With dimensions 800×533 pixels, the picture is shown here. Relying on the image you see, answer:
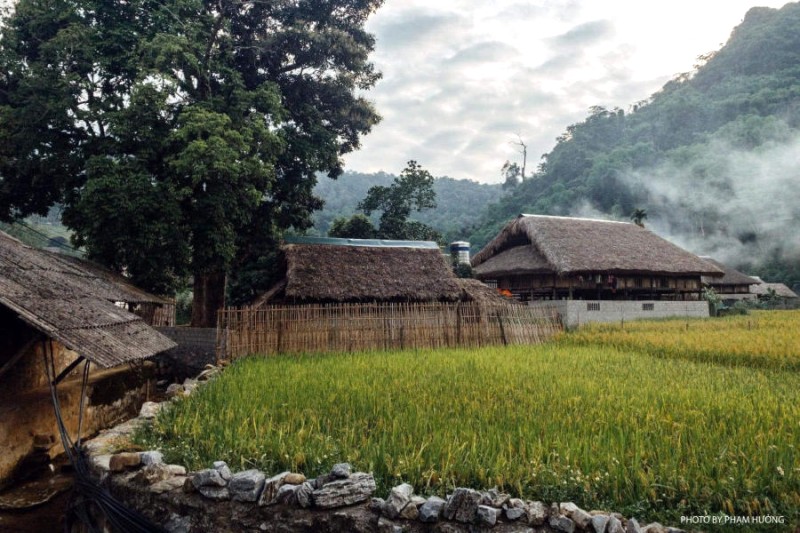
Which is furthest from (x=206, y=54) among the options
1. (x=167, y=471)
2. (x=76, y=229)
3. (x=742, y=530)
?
(x=742, y=530)

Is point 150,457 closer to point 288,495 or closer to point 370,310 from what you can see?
point 288,495

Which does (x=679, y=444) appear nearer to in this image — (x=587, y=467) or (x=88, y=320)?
(x=587, y=467)

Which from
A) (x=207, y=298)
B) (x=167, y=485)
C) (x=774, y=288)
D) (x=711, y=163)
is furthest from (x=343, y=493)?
(x=711, y=163)

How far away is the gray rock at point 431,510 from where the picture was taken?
3.02 m

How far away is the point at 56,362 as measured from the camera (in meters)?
7.98

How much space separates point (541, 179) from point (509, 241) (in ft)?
94.2

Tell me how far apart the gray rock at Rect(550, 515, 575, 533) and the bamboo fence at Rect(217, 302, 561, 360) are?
778cm

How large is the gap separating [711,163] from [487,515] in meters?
41.8

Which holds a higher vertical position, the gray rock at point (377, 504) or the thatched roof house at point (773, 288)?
the thatched roof house at point (773, 288)

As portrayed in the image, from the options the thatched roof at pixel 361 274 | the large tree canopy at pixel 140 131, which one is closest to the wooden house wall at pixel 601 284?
the thatched roof at pixel 361 274

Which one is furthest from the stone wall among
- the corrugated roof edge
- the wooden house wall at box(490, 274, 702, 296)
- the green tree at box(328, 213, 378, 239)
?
the wooden house wall at box(490, 274, 702, 296)

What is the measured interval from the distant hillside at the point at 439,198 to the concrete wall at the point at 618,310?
2023 cm

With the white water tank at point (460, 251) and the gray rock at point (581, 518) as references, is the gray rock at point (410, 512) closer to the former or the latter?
the gray rock at point (581, 518)

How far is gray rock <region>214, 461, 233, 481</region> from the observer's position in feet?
11.5
